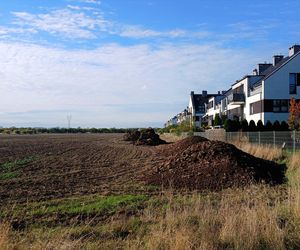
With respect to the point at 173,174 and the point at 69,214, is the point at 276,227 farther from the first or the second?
the point at 173,174

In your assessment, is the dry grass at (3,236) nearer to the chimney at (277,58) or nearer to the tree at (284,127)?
the tree at (284,127)

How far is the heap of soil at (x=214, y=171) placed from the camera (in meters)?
15.0

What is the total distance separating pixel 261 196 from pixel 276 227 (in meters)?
3.35

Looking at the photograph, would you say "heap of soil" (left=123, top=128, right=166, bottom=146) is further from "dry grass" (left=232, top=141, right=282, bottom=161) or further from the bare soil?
the bare soil

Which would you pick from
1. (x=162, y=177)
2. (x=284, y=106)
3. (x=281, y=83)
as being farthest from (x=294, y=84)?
(x=162, y=177)

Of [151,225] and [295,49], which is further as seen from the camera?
[295,49]

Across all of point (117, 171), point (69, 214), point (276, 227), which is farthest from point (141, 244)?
point (117, 171)

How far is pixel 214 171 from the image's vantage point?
16.1 m

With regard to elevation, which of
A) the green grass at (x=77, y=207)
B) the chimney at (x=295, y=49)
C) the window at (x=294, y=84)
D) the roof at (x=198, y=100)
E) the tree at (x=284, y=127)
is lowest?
the green grass at (x=77, y=207)

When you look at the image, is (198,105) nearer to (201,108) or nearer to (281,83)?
(201,108)

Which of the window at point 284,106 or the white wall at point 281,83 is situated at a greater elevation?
the white wall at point 281,83

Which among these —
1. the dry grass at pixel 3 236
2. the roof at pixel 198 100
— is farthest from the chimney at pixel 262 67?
the dry grass at pixel 3 236

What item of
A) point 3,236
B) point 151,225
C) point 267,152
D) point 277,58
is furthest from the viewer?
point 277,58

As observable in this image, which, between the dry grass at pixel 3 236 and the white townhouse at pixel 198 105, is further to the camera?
the white townhouse at pixel 198 105
